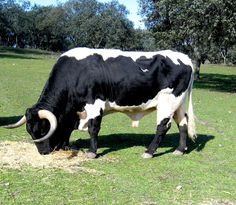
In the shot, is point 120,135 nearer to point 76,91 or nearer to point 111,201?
point 76,91

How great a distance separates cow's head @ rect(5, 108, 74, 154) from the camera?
31.5 ft

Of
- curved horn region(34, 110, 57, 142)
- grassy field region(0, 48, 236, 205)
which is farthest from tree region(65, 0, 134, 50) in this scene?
curved horn region(34, 110, 57, 142)

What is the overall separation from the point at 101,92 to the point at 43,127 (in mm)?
1504

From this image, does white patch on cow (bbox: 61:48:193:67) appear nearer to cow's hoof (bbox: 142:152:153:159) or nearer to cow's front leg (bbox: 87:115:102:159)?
cow's front leg (bbox: 87:115:102:159)

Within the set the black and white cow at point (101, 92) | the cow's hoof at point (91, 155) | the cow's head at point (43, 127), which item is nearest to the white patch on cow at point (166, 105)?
the black and white cow at point (101, 92)

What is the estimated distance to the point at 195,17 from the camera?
2573 centimetres

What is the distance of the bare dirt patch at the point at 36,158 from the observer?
30.0 feet

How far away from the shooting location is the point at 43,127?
976cm

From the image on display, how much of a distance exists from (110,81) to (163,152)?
7.54ft

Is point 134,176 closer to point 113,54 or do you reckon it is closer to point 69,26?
point 113,54

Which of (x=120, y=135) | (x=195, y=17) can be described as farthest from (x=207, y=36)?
(x=120, y=135)

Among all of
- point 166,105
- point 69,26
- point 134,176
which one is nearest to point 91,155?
point 134,176

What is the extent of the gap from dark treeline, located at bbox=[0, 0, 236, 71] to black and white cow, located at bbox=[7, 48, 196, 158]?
15773 millimetres

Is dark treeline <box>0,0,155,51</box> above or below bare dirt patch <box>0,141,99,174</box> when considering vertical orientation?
below
